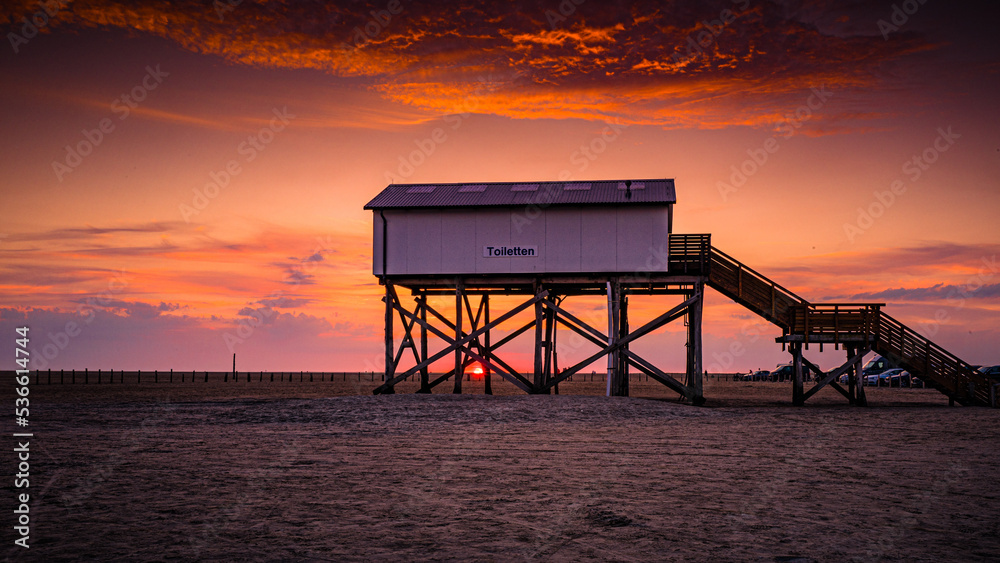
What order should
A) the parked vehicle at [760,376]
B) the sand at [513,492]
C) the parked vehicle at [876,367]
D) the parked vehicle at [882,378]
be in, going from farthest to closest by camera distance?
the parked vehicle at [760,376]
the parked vehicle at [876,367]
the parked vehicle at [882,378]
the sand at [513,492]

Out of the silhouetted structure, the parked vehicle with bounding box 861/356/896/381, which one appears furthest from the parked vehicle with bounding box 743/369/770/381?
the silhouetted structure

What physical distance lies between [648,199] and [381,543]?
2284 cm

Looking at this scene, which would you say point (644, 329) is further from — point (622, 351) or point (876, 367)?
point (876, 367)

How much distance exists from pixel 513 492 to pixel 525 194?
20905 millimetres

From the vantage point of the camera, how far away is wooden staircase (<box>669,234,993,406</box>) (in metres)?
28.4

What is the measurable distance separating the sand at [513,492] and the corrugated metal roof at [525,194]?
36.1ft

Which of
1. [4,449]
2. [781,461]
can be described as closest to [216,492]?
[4,449]

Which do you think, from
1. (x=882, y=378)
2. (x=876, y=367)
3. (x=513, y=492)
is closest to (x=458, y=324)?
(x=513, y=492)

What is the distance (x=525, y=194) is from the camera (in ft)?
100

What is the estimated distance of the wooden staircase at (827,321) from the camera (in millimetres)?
28422

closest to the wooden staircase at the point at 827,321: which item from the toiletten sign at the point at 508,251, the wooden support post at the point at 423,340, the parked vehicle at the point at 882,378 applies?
the toiletten sign at the point at 508,251

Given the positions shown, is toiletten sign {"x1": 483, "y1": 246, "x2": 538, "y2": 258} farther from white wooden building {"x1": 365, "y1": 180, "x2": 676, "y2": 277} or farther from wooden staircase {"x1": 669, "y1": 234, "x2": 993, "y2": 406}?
wooden staircase {"x1": 669, "y1": 234, "x2": 993, "y2": 406}

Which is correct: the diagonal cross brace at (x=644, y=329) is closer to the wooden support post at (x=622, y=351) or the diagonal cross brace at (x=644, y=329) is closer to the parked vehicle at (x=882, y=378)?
the wooden support post at (x=622, y=351)

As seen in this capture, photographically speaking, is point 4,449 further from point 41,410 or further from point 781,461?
point 781,461
